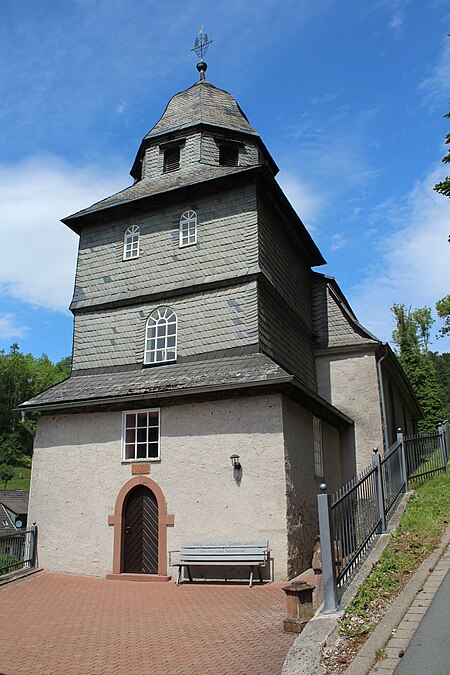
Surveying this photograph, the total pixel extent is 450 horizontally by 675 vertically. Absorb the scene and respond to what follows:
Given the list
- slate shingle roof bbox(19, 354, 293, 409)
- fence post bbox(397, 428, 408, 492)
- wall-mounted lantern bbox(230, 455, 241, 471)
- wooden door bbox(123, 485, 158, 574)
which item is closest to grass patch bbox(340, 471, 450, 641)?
fence post bbox(397, 428, 408, 492)

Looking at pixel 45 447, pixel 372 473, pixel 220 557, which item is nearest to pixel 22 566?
pixel 45 447

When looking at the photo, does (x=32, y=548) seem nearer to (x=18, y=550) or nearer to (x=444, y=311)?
(x=18, y=550)

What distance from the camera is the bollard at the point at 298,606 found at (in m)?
7.04

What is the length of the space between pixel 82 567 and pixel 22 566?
1681 millimetres

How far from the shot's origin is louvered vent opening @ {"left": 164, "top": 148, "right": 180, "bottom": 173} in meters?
19.3

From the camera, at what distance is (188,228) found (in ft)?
54.3

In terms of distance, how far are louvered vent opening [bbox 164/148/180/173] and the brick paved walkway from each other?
518 inches

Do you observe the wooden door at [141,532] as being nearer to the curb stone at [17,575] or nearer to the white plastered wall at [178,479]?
the white plastered wall at [178,479]

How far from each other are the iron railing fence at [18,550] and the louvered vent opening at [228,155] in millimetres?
12808

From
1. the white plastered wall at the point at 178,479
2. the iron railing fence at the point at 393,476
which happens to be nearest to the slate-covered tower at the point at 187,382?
the white plastered wall at the point at 178,479

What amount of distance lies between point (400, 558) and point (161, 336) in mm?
9376

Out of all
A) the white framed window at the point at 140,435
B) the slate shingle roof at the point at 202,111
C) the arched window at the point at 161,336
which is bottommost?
the white framed window at the point at 140,435

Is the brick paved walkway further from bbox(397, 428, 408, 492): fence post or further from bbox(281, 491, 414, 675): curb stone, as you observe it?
bbox(397, 428, 408, 492): fence post

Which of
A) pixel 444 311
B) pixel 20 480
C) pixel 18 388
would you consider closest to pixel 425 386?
pixel 444 311
